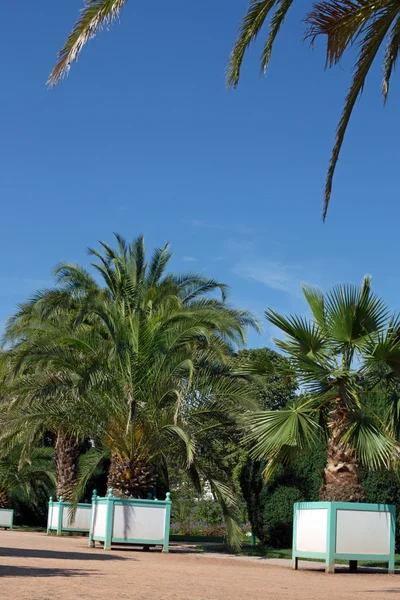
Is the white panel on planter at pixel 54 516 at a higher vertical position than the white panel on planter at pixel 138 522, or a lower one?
lower

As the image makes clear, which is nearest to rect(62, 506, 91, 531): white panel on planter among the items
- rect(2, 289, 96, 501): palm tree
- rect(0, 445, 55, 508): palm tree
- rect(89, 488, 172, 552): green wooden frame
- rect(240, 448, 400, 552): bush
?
rect(2, 289, 96, 501): palm tree

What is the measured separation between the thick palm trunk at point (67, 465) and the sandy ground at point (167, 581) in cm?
1332

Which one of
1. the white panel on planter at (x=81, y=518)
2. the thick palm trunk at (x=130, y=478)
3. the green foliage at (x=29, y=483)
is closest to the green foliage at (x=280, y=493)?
the thick palm trunk at (x=130, y=478)

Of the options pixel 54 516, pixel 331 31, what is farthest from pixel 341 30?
pixel 54 516

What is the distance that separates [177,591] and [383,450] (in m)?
4.88

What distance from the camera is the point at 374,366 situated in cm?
1298

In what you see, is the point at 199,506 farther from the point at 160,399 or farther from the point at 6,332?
the point at 160,399

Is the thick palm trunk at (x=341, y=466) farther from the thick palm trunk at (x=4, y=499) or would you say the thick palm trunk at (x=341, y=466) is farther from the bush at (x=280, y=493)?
the thick palm trunk at (x=4, y=499)

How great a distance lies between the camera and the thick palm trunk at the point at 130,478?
18828mm

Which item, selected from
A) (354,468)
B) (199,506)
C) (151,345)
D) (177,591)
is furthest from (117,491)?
(199,506)

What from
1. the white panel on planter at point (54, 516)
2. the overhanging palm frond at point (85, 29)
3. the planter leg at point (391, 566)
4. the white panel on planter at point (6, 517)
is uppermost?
the overhanging palm frond at point (85, 29)

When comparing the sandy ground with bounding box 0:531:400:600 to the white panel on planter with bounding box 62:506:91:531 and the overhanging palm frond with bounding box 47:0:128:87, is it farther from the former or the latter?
the white panel on planter with bounding box 62:506:91:531

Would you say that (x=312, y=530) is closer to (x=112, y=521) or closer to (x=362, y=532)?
(x=362, y=532)

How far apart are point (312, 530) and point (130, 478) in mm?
6713
